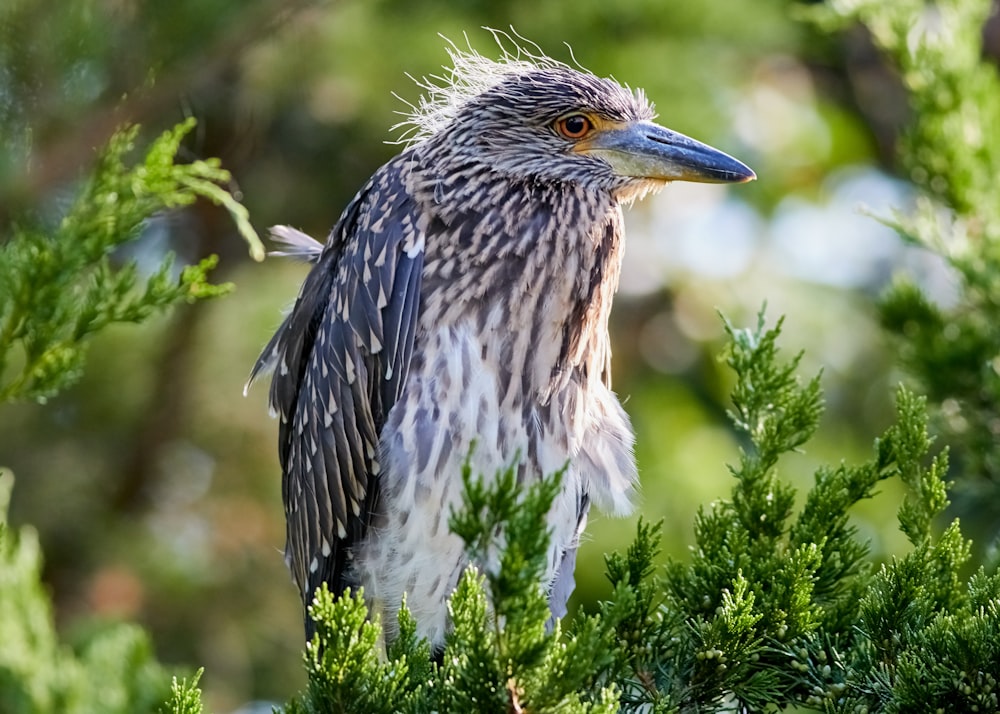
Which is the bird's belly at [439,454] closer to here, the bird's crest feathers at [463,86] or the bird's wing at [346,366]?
the bird's wing at [346,366]

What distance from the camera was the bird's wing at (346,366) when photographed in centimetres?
312

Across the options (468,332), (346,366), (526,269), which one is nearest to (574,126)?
(526,269)

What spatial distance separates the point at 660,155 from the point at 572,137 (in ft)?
0.85

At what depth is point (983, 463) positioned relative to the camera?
11.9 ft

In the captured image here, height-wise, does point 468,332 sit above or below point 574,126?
below

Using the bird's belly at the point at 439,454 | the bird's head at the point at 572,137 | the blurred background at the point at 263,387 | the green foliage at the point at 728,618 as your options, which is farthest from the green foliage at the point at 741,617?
the blurred background at the point at 263,387

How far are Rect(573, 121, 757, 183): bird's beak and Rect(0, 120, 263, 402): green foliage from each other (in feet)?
3.59

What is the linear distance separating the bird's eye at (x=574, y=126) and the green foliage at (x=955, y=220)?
3.40ft

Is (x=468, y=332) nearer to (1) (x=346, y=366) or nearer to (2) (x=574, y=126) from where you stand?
(1) (x=346, y=366)

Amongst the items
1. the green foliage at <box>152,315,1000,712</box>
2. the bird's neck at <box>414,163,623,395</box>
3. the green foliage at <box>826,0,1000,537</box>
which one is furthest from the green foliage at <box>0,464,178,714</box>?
the green foliage at <box>826,0,1000,537</box>

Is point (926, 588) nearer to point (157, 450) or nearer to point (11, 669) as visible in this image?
point (11, 669)

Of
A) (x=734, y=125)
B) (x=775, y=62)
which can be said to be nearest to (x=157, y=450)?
(x=734, y=125)

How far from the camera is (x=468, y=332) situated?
3.09 metres

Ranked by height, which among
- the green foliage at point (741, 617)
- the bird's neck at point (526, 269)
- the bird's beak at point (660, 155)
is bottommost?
the green foliage at point (741, 617)
